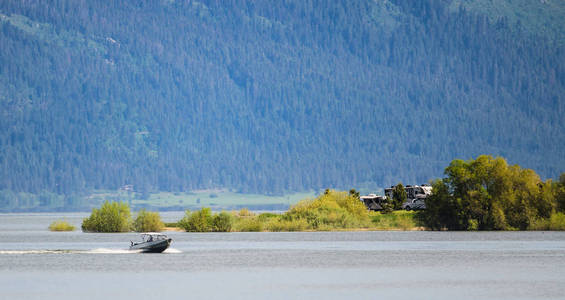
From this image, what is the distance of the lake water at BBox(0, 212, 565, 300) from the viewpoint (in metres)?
61.0

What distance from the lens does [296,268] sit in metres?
79.1

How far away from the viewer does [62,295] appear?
59812 millimetres

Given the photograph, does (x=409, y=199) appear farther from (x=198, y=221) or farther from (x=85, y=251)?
(x=85, y=251)

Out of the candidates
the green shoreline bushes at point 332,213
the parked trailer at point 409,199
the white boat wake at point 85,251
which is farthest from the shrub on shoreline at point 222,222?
the white boat wake at point 85,251

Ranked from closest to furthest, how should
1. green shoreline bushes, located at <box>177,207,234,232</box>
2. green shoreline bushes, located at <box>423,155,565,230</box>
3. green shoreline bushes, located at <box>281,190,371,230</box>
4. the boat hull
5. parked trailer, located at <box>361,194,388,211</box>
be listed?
the boat hull → green shoreline bushes, located at <box>423,155,565,230</box> → green shoreline bushes, located at <box>281,190,371,230</box> → green shoreline bushes, located at <box>177,207,234,232</box> → parked trailer, located at <box>361,194,388,211</box>

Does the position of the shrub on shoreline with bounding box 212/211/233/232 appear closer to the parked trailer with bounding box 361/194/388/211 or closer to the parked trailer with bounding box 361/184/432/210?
the parked trailer with bounding box 361/184/432/210

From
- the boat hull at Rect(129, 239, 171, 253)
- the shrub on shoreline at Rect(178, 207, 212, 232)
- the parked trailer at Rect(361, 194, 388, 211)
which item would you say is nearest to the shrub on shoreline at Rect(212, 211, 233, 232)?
the shrub on shoreline at Rect(178, 207, 212, 232)

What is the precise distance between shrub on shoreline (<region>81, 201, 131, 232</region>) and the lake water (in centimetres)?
1113

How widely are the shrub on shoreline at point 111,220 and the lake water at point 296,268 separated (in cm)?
1113

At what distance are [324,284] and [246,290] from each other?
6.12 m

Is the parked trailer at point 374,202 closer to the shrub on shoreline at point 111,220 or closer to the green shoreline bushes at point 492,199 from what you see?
the green shoreline bushes at point 492,199

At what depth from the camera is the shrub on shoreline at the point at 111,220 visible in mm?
133250

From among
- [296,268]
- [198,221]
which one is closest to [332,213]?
[198,221]

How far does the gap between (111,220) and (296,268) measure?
60283 millimetres
